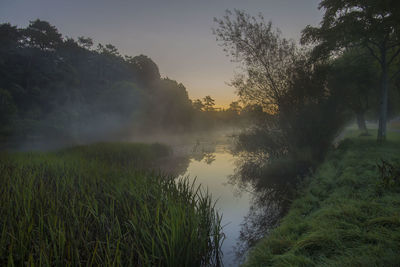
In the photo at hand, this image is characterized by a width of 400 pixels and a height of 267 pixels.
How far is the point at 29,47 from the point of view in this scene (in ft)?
132

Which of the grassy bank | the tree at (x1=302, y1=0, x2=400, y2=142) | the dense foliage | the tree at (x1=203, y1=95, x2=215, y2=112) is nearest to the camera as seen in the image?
the grassy bank

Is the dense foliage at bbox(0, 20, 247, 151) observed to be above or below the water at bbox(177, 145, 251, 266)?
above

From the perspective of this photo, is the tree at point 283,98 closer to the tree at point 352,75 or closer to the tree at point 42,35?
the tree at point 352,75

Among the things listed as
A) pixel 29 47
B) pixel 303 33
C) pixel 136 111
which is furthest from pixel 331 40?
pixel 29 47

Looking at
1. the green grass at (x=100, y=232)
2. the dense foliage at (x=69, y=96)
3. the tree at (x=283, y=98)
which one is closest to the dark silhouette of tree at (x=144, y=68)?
the dense foliage at (x=69, y=96)

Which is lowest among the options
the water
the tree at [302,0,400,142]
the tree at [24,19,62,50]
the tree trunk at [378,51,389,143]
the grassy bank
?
the water

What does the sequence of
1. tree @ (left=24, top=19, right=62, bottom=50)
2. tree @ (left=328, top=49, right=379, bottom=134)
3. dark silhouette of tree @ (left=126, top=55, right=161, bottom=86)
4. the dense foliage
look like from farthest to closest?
dark silhouette of tree @ (left=126, top=55, right=161, bottom=86) < tree @ (left=24, top=19, right=62, bottom=50) < the dense foliage < tree @ (left=328, top=49, right=379, bottom=134)

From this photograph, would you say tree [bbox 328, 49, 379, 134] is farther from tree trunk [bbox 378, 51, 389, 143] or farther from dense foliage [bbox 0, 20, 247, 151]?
dense foliage [bbox 0, 20, 247, 151]

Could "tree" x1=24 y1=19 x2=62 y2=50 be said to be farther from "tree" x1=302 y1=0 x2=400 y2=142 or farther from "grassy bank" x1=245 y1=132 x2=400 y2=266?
"grassy bank" x1=245 y1=132 x2=400 y2=266

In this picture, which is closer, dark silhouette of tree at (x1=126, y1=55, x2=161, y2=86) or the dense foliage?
the dense foliage

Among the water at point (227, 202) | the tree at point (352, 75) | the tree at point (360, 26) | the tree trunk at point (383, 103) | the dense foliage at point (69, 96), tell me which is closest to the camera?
the water at point (227, 202)

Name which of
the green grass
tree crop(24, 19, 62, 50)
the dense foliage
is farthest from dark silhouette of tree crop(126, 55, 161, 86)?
the green grass

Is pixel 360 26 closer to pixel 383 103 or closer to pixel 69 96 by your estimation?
pixel 383 103

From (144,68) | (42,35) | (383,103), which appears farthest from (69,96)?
(383,103)
